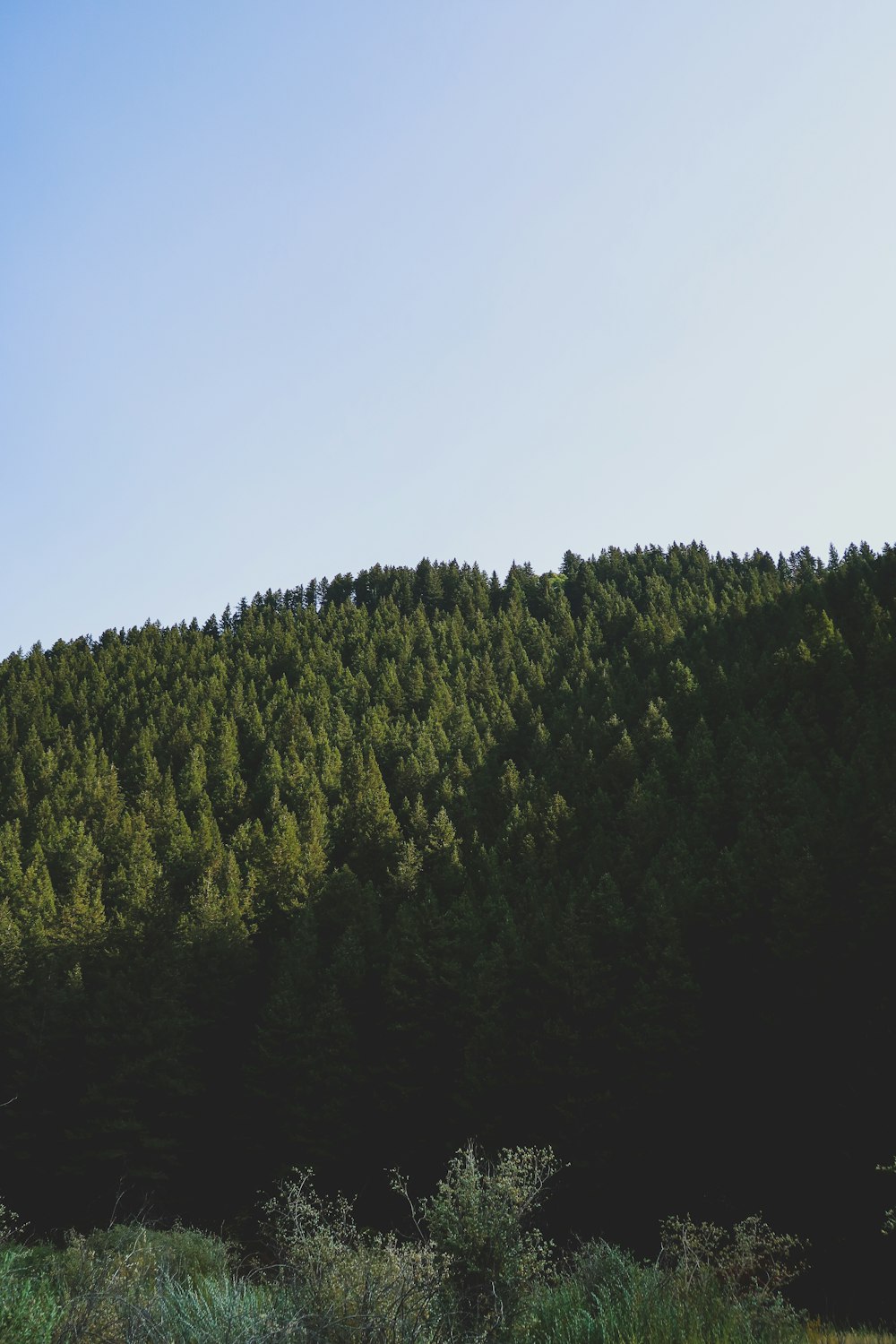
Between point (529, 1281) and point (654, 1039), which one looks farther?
point (654, 1039)

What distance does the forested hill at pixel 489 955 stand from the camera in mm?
49219

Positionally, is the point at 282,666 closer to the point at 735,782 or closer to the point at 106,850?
the point at 106,850

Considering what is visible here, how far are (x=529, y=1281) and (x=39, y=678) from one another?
379ft

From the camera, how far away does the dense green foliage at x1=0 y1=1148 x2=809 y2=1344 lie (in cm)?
1263

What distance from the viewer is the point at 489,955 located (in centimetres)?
5766

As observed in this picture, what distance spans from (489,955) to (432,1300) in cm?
4065

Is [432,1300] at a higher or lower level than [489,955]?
lower

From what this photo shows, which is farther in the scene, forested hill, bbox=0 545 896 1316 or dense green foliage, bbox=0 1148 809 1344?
forested hill, bbox=0 545 896 1316

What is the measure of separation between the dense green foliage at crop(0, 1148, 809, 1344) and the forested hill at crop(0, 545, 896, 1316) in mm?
18897

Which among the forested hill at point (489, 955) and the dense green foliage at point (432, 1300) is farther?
the forested hill at point (489, 955)

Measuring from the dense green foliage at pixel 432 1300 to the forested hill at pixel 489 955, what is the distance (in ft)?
62.0

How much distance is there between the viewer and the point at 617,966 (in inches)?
2234

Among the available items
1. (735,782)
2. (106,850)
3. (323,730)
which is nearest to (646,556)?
(323,730)

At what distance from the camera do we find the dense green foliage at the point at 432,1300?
12633 mm
